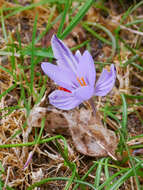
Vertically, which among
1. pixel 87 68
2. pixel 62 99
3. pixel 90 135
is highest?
pixel 87 68

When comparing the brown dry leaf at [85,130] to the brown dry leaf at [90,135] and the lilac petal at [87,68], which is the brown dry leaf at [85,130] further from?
the lilac petal at [87,68]

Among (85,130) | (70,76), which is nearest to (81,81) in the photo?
(70,76)

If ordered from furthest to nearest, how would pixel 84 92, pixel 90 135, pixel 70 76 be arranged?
pixel 90 135 → pixel 70 76 → pixel 84 92

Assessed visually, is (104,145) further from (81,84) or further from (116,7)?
(116,7)

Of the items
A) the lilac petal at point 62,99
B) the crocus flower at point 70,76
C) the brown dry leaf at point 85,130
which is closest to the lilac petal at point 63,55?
the crocus flower at point 70,76

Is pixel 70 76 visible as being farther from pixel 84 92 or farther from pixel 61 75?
pixel 84 92

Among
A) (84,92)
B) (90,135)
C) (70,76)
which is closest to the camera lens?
(84,92)

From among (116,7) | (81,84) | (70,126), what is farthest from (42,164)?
(116,7)
